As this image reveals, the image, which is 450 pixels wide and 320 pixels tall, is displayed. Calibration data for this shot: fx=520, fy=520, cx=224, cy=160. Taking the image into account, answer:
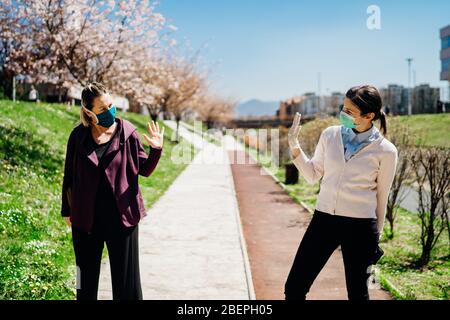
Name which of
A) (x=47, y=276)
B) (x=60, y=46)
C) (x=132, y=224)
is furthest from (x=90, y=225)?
(x=60, y=46)

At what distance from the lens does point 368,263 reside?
3615 millimetres

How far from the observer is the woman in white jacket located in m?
3.51

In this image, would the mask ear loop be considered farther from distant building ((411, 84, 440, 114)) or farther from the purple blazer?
distant building ((411, 84, 440, 114))

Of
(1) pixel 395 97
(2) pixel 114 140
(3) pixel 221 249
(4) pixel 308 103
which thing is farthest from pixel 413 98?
(2) pixel 114 140

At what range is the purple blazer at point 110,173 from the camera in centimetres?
365

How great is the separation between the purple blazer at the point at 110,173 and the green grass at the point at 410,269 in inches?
165

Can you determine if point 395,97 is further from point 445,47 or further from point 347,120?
point 347,120

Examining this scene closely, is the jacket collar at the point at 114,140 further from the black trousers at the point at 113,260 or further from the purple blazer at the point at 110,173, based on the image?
A: the black trousers at the point at 113,260

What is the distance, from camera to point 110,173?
366 cm

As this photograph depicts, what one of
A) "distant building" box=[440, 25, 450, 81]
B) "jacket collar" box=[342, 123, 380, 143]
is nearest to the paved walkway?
"jacket collar" box=[342, 123, 380, 143]

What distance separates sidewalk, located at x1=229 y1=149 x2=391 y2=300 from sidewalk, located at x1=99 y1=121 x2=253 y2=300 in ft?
1.18

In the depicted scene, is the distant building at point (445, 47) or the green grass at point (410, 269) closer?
the green grass at point (410, 269)

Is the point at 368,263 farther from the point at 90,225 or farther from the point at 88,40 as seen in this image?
the point at 88,40

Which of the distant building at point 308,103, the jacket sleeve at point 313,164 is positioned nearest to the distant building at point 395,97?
the distant building at point 308,103
